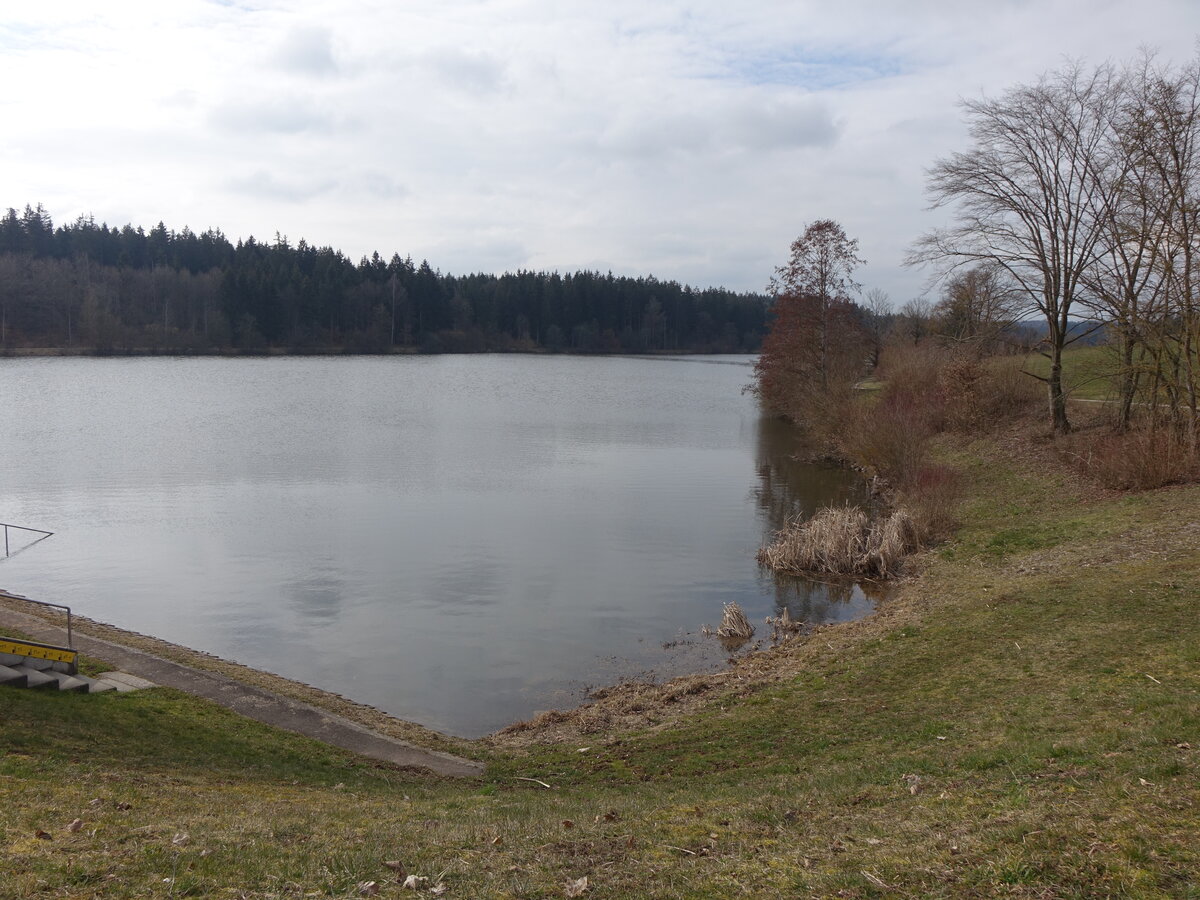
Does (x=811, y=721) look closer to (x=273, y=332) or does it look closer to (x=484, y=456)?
(x=484, y=456)

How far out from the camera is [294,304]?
11306 cm

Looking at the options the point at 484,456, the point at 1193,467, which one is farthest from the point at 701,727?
the point at 484,456

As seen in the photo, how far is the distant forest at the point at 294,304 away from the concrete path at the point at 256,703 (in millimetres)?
98105

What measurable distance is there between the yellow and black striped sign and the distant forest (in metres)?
101

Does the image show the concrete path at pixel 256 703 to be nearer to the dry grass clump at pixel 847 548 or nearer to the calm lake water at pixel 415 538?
the calm lake water at pixel 415 538

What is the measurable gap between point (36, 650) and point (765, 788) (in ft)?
31.6

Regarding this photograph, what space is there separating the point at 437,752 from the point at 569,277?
469 ft

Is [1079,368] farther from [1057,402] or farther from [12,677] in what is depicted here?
[12,677]

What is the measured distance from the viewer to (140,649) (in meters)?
15.0

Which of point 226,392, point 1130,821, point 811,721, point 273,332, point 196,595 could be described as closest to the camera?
point 1130,821

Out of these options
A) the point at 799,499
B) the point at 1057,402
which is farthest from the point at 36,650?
the point at 1057,402

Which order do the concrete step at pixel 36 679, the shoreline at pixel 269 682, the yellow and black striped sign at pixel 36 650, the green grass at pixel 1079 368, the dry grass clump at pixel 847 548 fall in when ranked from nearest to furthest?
the concrete step at pixel 36 679 < the yellow and black striped sign at pixel 36 650 < the shoreline at pixel 269 682 < the dry grass clump at pixel 847 548 < the green grass at pixel 1079 368

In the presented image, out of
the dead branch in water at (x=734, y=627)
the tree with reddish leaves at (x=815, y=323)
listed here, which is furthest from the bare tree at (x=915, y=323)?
the dead branch in water at (x=734, y=627)

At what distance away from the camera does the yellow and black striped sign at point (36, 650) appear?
11531 millimetres
